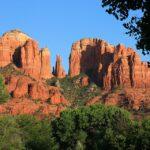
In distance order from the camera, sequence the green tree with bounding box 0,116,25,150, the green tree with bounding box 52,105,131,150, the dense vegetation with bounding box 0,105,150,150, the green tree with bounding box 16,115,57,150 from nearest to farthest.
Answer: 1. the green tree with bounding box 0,116,25,150
2. the dense vegetation with bounding box 0,105,150,150
3. the green tree with bounding box 16,115,57,150
4. the green tree with bounding box 52,105,131,150

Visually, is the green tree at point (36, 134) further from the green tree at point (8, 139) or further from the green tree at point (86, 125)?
the green tree at point (8, 139)

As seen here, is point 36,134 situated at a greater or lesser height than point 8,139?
greater

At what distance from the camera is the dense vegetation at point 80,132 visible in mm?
88062

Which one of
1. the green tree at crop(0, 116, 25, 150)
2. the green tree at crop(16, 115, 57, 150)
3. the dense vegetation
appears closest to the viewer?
the green tree at crop(0, 116, 25, 150)

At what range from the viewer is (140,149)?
84.9 metres

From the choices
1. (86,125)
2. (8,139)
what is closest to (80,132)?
(86,125)

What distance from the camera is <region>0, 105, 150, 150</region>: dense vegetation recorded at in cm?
8806

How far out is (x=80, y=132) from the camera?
116 metres

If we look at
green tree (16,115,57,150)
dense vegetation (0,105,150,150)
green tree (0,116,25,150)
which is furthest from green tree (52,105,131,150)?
green tree (0,116,25,150)

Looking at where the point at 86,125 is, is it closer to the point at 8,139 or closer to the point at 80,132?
the point at 80,132

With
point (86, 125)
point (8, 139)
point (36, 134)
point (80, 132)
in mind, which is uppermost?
point (86, 125)

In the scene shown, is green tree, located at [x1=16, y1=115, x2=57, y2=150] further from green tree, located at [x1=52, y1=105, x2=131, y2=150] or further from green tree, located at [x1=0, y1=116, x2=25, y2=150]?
green tree, located at [x1=0, y1=116, x2=25, y2=150]

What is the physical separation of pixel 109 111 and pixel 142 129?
35113 millimetres

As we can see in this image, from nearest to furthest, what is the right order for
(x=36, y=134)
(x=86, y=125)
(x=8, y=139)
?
(x=8, y=139) → (x=36, y=134) → (x=86, y=125)
